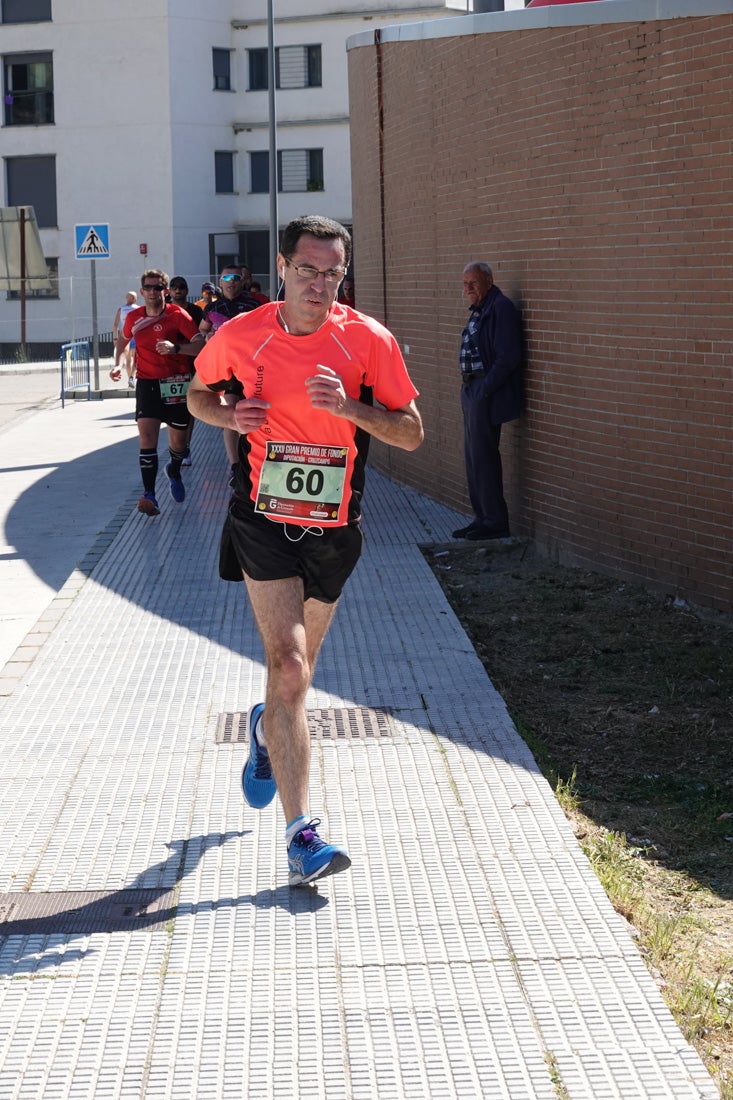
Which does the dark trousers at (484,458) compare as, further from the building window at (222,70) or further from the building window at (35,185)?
the building window at (222,70)

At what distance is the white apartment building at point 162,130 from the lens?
48688 millimetres

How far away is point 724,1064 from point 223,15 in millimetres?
50572

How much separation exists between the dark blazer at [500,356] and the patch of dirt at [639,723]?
46.9 inches

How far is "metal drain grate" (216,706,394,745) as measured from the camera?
20.9 ft

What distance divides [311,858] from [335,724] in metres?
1.88

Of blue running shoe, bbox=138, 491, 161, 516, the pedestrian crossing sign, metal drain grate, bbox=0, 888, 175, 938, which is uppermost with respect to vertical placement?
the pedestrian crossing sign

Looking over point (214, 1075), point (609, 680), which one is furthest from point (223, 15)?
point (214, 1075)

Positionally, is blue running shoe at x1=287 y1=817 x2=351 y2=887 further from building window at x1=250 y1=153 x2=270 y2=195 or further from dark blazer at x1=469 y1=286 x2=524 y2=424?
building window at x1=250 y1=153 x2=270 y2=195

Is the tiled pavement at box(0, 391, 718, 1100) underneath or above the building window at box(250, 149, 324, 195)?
underneath

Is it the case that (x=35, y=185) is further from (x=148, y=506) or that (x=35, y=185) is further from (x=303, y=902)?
(x=303, y=902)

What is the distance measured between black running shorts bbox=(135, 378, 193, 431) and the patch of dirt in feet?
11.4

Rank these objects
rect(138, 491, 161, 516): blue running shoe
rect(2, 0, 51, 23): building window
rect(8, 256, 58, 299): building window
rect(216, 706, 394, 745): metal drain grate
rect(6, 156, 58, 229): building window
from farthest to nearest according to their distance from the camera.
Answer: rect(6, 156, 58, 229): building window < rect(8, 256, 58, 299): building window < rect(2, 0, 51, 23): building window < rect(138, 491, 161, 516): blue running shoe < rect(216, 706, 394, 745): metal drain grate

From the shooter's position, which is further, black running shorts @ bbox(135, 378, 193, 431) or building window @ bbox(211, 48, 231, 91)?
building window @ bbox(211, 48, 231, 91)

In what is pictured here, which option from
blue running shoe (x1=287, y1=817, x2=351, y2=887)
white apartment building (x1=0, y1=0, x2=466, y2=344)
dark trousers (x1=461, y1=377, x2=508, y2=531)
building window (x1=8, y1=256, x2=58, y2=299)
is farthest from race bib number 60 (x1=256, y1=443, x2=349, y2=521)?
building window (x1=8, y1=256, x2=58, y2=299)
